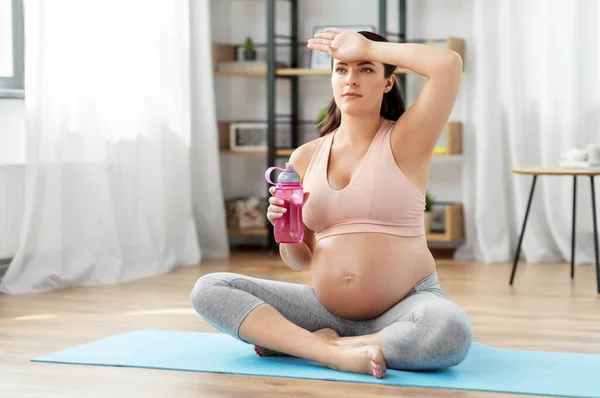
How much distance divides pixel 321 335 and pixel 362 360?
19cm

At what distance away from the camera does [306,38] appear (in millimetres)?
5473

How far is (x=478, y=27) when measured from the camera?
493 centimetres

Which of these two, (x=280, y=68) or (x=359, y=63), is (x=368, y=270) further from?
(x=280, y=68)

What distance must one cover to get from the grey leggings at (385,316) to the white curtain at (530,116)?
2530 mm

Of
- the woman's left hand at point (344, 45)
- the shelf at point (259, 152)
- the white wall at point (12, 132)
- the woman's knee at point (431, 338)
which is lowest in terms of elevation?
the woman's knee at point (431, 338)

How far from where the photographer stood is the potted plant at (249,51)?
17.6 ft

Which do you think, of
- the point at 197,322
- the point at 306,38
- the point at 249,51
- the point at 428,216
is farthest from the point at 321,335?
the point at 306,38

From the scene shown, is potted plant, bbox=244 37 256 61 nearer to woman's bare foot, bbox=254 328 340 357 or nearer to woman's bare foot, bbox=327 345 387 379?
woman's bare foot, bbox=254 328 340 357

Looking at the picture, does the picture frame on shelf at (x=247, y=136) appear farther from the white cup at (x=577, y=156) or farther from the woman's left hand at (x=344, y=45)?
the woman's left hand at (x=344, y=45)

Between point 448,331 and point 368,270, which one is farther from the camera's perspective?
point 368,270

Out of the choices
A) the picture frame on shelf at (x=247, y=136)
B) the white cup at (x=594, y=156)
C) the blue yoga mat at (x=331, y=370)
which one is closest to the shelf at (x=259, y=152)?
the picture frame on shelf at (x=247, y=136)

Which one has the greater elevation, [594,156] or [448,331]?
[594,156]

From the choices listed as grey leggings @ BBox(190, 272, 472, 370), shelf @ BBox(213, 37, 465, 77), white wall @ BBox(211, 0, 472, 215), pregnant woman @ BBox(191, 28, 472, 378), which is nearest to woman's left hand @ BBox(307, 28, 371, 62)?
pregnant woman @ BBox(191, 28, 472, 378)

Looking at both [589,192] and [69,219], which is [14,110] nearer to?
[69,219]
